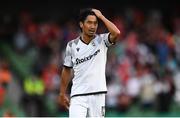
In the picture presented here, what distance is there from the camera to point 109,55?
20031 millimetres

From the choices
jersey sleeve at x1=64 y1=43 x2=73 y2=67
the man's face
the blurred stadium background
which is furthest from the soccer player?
the blurred stadium background

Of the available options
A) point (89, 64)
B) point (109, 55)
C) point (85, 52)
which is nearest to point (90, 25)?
point (85, 52)

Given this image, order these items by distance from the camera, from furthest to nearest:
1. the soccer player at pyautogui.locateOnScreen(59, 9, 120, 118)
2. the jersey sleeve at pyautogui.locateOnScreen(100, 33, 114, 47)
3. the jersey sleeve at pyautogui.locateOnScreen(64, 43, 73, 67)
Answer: the jersey sleeve at pyautogui.locateOnScreen(64, 43, 73, 67) → the jersey sleeve at pyautogui.locateOnScreen(100, 33, 114, 47) → the soccer player at pyautogui.locateOnScreen(59, 9, 120, 118)

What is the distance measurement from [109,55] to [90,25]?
9426 millimetres

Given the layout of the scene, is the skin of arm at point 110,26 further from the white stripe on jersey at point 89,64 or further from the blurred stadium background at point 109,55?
the blurred stadium background at point 109,55

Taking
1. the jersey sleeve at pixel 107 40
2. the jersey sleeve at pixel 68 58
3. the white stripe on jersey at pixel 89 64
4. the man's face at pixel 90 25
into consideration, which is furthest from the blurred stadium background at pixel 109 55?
the man's face at pixel 90 25

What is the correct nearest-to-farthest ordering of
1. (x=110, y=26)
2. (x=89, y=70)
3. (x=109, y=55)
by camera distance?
(x=110, y=26)
(x=89, y=70)
(x=109, y=55)

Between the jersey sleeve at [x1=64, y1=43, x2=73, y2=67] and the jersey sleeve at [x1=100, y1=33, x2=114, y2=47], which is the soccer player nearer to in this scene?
the jersey sleeve at [x1=100, y1=33, x2=114, y2=47]

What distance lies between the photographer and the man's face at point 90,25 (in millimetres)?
10609

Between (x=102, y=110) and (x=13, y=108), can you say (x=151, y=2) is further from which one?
(x=102, y=110)

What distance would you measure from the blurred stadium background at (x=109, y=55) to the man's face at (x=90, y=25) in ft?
25.7

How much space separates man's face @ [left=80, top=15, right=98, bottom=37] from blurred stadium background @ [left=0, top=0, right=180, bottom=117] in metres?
7.84

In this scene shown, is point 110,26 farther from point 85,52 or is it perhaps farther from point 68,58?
point 68,58

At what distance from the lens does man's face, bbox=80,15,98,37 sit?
10609 mm
